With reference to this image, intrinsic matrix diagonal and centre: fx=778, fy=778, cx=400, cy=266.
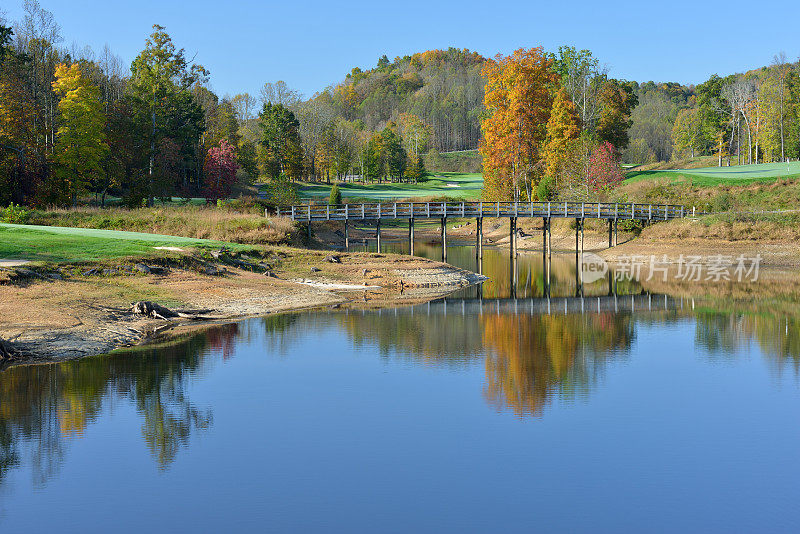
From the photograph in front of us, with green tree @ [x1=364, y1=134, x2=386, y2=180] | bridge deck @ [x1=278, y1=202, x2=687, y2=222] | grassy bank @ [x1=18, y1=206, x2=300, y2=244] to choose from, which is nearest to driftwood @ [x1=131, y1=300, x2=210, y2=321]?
grassy bank @ [x1=18, y1=206, x2=300, y2=244]

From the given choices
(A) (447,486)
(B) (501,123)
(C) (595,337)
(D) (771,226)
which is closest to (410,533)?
(A) (447,486)

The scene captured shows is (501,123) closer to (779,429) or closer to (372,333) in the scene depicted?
(372,333)

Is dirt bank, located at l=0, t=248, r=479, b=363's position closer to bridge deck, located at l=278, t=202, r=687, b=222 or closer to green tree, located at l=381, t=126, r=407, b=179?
bridge deck, located at l=278, t=202, r=687, b=222

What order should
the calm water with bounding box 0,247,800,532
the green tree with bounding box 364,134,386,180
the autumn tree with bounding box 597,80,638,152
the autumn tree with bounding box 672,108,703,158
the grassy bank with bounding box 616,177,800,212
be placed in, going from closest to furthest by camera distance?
the calm water with bounding box 0,247,800,532 < the grassy bank with bounding box 616,177,800,212 < the autumn tree with bounding box 597,80,638,152 < the autumn tree with bounding box 672,108,703,158 < the green tree with bounding box 364,134,386,180

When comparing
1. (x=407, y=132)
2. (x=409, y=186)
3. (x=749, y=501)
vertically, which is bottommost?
(x=749, y=501)

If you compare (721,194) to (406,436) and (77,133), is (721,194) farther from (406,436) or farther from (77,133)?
(406,436)

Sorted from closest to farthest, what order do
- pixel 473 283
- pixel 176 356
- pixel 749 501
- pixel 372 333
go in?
pixel 749 501 → pixel 176 356 → pixel 372 333 → pixel 473 283

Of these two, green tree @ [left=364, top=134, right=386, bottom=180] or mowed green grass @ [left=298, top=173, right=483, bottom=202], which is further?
green tree @ [left=364, top=134, right=386, bottom=180]

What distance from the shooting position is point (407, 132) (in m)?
162

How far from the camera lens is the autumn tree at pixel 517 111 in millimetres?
76312

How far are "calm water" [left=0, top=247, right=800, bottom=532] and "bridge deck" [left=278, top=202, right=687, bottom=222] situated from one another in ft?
92.6

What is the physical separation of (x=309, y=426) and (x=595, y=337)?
14.5 meters

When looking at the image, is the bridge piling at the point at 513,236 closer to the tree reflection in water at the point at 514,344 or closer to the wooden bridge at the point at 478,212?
the wooden bridge at the point at 478,212

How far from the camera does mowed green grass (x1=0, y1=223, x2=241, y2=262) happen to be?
106 ft
